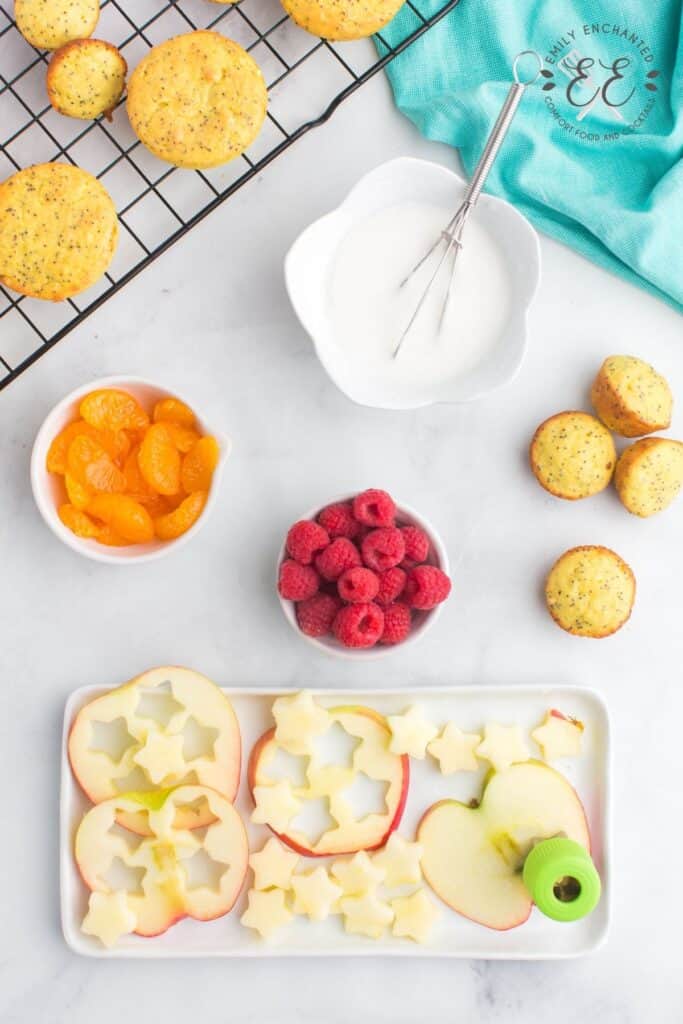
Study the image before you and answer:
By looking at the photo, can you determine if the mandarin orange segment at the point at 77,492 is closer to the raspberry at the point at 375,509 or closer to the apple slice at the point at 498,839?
the raspberry at the point at 375,509

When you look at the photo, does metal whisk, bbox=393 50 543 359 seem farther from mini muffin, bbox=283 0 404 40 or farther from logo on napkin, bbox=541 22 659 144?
mini muffin, bbox=283 0 404 40

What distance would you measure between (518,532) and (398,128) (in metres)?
0.55

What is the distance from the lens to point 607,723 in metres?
1.42

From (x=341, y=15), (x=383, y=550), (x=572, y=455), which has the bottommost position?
(x=572, y=455)

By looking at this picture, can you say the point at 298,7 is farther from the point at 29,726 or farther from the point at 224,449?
the point at 29,726

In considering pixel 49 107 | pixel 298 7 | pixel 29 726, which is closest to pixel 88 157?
pixel 49 107

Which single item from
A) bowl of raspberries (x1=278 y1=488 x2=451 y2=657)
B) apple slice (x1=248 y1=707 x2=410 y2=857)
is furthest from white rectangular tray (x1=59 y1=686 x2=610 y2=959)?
bowl of raspberries (x1=278 y1=488 x2=451 y2=657)

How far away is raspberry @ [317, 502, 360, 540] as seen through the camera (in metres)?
1.33

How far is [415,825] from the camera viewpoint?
1421mm

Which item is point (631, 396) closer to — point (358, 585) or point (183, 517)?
point (358, 585)

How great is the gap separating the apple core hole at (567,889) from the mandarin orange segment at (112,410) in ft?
2.50

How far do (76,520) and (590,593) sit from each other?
→ 2.12 ft

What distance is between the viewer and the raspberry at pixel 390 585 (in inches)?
51.0

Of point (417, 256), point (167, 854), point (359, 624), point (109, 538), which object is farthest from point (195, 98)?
point (167, 854)
